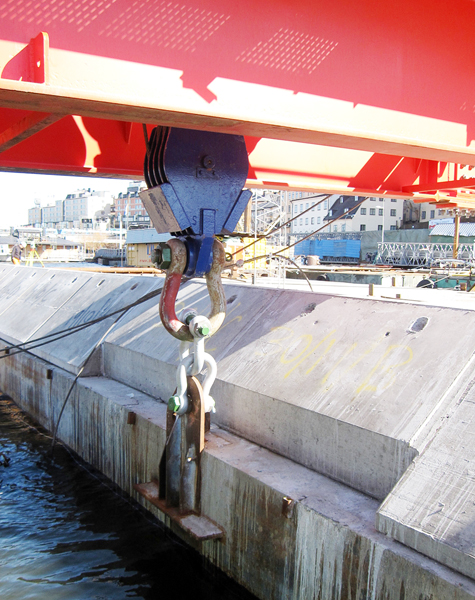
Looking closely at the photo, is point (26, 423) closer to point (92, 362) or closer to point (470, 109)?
point (92, 362)

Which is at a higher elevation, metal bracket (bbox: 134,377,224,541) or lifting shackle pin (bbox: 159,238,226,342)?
lifting shackle pin (bbox: 159,238,226,342)

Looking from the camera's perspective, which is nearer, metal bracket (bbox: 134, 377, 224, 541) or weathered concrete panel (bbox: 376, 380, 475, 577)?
weathered concrete panel (bbox: 376, 380, 475, 577)

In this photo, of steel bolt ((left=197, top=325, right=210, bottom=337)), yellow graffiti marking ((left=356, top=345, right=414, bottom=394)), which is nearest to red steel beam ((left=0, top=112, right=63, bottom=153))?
steel bolt ((left=197, top=325, right=210, bottom=337))

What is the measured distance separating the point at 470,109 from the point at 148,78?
3033 mm

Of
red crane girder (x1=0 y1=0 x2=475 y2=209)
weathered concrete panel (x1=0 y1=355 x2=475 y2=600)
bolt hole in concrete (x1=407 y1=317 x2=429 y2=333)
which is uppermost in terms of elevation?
red crane girder (x1=0 y1=0 x2=475 y2=209)

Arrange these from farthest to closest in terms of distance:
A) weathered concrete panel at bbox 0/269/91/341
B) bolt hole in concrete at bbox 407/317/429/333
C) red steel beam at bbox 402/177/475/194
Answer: weathered concrete panel at bbox 0/269/91/341 → red steel beam at bbox 402/177/475/194 → bolt hole in concrete at bbox 407/317/429/333

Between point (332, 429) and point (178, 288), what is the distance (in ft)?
6.17

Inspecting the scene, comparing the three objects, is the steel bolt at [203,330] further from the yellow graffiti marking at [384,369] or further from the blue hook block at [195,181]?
the yellow graffiti marking at [384,369]

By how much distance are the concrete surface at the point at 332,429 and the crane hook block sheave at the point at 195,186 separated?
4.83ft

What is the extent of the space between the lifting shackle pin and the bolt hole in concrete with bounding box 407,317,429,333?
177 centimetres

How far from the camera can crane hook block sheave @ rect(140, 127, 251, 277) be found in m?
4.91

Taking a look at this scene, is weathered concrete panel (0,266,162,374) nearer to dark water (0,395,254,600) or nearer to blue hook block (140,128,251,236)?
dark water (0,395,254,600)

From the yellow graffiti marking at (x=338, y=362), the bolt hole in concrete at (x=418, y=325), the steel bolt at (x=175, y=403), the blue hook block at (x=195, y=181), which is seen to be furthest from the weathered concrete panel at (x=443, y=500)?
the blue hook block at (x=195, y=181)

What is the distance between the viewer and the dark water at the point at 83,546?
201 inches
